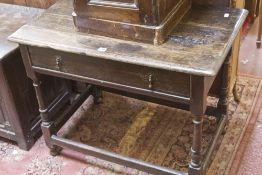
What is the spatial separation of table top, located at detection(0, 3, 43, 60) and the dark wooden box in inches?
17.2

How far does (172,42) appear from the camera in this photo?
1.45 m

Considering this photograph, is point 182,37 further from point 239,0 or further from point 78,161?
point 78,161

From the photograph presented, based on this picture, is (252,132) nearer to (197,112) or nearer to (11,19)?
(197,112)

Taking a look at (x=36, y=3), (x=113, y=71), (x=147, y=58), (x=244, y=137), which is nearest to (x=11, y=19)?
(x=36, y=3)

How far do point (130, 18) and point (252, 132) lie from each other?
97 centimetres

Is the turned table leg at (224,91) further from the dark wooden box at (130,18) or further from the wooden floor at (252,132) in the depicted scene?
the dark wooden box at (130,18)

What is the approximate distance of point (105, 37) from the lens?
1.53 metres

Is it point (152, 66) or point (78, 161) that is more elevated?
point (152, 66)

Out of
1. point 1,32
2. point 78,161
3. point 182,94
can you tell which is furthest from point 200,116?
point 1,32

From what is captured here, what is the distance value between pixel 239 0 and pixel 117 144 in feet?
2.98

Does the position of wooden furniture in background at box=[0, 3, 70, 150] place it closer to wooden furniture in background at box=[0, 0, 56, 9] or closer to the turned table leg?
wooden furniture in background at box=[0, 0, 56, 9]

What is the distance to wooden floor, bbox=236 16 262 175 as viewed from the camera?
71.8 inches

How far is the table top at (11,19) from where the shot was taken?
182 centimetres

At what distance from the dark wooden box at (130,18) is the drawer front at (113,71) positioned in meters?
0.12
